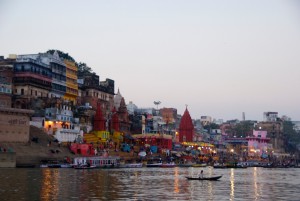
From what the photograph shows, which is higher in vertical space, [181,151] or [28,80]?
[28,80]

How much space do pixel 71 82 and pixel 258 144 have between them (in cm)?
7213

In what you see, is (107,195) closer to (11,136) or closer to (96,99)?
(11,136)

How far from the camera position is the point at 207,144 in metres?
120

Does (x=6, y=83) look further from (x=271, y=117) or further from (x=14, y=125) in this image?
(x=271, y=117)

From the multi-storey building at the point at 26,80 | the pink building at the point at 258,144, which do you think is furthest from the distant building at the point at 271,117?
the multi-storey building at the point at 26,80

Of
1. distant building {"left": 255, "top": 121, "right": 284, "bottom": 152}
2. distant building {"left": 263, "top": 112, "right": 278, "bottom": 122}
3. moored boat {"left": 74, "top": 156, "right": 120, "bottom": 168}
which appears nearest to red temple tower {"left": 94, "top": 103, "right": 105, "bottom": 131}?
moored boat {"left": 74, "top": 156, "right": 120, "bottom": 168}

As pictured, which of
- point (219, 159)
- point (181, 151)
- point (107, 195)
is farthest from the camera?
point (219, 159)

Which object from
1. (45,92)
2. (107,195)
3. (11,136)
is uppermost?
(45,92)

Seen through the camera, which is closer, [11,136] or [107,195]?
[107,195]

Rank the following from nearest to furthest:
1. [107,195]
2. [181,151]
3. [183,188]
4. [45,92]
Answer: [107,195], [183,188], [45,92], [181,151]

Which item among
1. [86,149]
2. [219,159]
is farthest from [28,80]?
[219,159]

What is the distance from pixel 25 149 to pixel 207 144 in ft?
217

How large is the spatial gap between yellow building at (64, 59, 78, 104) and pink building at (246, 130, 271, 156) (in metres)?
65.5

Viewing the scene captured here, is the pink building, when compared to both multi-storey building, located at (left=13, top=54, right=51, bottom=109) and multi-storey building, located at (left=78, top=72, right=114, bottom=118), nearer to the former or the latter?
multi-storey building, located at (left=78, top=72, right=114, bottom=118)
